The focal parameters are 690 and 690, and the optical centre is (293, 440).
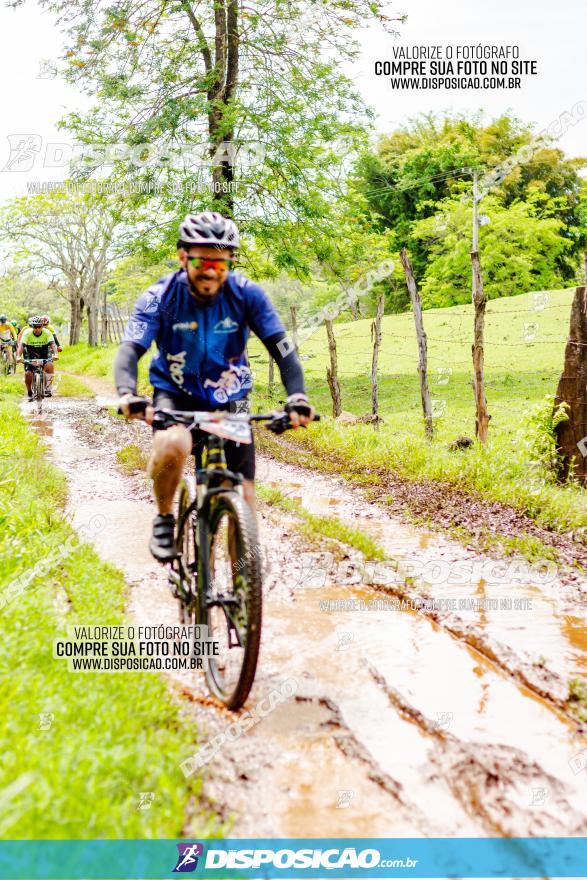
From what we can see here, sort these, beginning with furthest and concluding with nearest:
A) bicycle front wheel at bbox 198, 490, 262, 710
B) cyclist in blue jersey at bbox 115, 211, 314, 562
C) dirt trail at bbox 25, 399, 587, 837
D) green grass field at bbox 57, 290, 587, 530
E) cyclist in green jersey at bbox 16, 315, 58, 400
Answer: cyclist in green jersey at bbox 16, 315, 58, 400
green grass field at bbox 57, 290, 587, 530
cyclist in blue jersey at bbox 115, 211, 314, 562
bicycle front wheel at bbox 198, 490, 262, 710
dirt trail at bbox 25, 399, 587, 837

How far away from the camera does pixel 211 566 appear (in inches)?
144

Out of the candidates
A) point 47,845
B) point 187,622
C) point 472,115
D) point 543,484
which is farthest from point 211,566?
point 472,115

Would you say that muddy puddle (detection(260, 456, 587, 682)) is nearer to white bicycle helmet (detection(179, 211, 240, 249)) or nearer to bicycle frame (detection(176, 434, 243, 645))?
bicycle frame (detection(176, 434, 243, 645))

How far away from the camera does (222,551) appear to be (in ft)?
13.1

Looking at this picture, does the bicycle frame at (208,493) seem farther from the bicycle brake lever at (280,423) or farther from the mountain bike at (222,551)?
the bicycle brake lever at (280,423)

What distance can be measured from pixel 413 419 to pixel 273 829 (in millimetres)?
14766

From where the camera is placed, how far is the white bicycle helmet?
365 cm

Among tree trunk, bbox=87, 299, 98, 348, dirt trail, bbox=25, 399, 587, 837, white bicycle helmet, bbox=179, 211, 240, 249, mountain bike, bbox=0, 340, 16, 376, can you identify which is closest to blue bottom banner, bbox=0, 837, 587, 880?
dirt trail, bbox=25, 399, 587, 837

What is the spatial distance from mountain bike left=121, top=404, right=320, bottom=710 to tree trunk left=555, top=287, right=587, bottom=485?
5208 mm

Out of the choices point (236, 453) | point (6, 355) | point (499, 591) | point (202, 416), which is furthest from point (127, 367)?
point (6, 355)

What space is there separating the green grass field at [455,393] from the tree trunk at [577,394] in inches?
12.1

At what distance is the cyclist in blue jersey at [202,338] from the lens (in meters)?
3.73

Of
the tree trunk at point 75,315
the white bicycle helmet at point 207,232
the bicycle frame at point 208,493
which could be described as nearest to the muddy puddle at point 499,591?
the bicycle frame at point 208,493

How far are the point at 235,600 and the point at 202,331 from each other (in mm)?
1489
